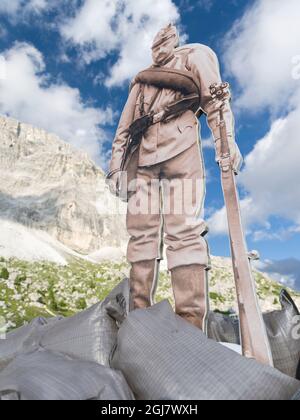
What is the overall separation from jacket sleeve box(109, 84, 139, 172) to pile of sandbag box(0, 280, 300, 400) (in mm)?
2144

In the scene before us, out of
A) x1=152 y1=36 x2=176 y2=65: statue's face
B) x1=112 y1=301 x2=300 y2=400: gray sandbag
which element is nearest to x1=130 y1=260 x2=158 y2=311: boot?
x1=112 y1=301 x2=300 y2=400: gray sandbag

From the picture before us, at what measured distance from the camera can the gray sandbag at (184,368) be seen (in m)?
1.70

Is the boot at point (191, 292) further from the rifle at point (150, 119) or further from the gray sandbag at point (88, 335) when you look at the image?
the rifle at point (150, 119)

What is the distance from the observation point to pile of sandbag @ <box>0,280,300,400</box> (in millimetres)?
1667

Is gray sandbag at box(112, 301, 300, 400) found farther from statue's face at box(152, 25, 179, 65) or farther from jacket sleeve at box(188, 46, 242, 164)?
statue's face at box(152, 25, 179, 65)

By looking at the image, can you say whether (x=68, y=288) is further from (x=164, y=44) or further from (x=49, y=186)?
(x=49, y=186)

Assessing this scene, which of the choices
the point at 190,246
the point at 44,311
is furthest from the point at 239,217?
the point at 44,311

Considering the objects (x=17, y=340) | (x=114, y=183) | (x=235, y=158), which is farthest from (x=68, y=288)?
(x=235, y=158)

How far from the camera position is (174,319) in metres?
2.19

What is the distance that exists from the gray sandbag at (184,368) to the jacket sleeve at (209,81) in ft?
6.03

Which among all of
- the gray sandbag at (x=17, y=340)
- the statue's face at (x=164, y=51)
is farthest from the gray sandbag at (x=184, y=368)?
the statue's face at (x=164, y=51)

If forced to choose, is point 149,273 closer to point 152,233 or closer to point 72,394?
point 152,233

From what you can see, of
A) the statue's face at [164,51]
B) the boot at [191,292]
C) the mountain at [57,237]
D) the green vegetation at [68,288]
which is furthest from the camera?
the mountain at [57,237]

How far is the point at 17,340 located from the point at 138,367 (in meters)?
1.05
